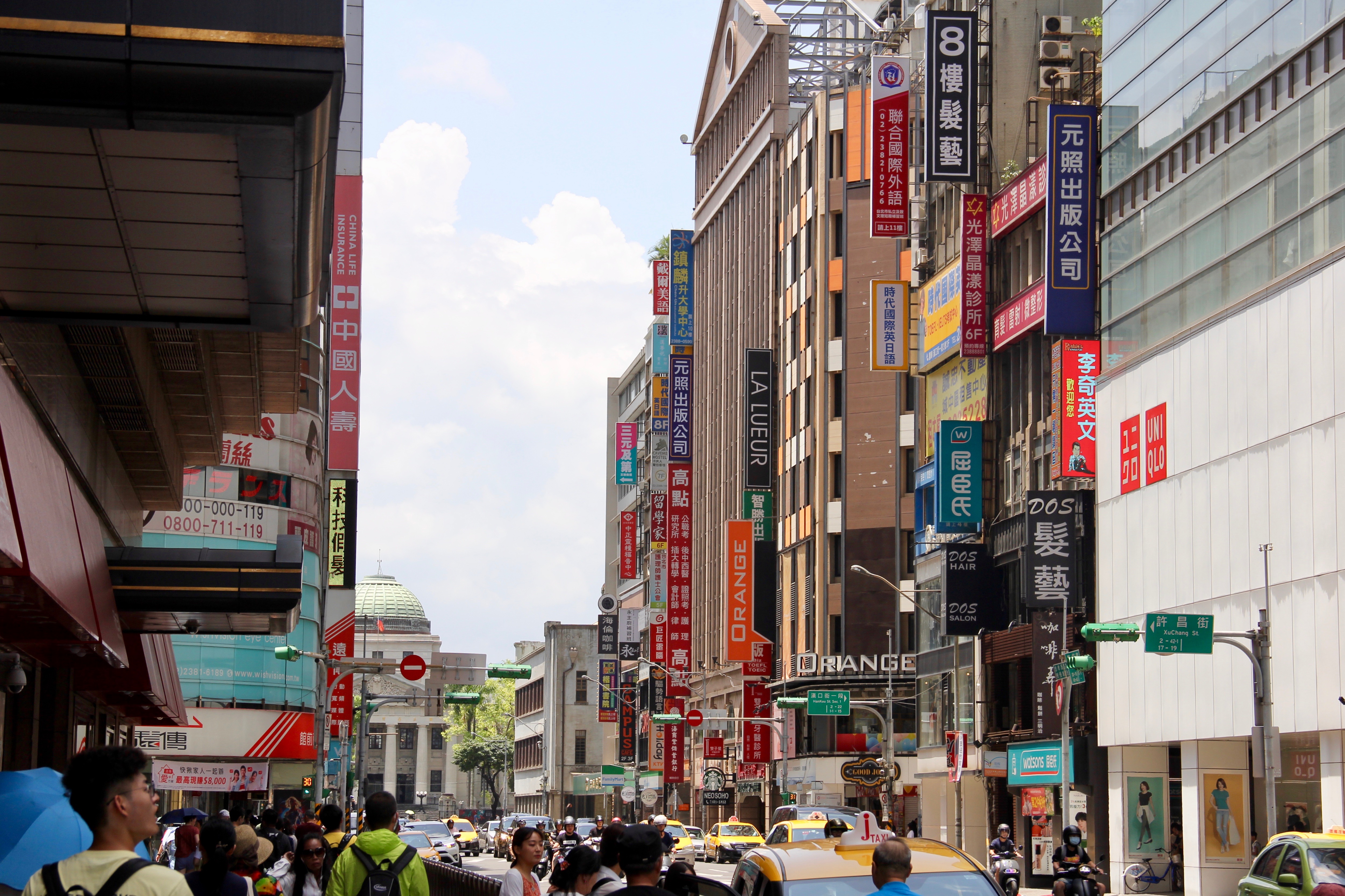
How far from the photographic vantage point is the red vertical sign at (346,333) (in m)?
53.8

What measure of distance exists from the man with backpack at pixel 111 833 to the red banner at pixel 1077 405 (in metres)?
41.9

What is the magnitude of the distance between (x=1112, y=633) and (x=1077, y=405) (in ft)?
48.7

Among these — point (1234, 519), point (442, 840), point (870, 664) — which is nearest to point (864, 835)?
point (1234, 519)

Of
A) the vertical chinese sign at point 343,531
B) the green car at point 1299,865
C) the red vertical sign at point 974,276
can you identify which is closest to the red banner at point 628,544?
the vertical chinese sign at point 343,531

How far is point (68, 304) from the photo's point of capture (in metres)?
13.0

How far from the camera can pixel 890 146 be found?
58.7 m

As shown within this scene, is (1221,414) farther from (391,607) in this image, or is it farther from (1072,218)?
(391,607)

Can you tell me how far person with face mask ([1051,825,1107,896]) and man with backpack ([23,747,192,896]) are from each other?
15.4 metres

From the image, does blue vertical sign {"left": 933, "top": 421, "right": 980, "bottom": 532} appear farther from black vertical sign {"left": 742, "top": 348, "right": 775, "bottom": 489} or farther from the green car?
the green car

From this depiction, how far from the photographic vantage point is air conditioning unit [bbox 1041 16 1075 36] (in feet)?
176

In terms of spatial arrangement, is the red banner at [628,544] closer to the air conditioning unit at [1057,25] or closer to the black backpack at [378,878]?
the air conditioning unit at [1057,25]

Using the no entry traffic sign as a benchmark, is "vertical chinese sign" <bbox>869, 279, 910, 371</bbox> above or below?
above

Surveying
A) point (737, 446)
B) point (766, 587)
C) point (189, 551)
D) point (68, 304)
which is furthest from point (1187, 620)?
point (737, 446)

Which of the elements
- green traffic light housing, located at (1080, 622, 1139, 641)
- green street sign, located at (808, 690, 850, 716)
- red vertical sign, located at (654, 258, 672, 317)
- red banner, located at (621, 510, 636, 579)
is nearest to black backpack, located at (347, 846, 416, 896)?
green traffic light housing, located at (1080, 622, 1139, 641)
